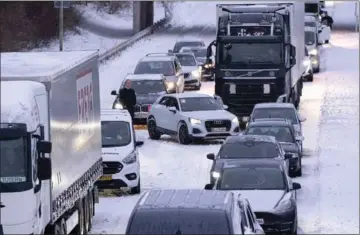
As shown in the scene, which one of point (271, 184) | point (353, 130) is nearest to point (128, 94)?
point (353, 130)

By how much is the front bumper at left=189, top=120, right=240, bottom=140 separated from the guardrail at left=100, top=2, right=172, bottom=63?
2906cm

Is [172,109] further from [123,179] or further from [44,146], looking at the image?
[44,146]

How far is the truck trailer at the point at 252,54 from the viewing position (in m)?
38.0

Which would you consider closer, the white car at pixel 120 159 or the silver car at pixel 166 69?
the white car at pixel 120 159

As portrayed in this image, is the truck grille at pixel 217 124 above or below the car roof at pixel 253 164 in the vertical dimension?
below

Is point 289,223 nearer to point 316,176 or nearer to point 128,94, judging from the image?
point 316,176

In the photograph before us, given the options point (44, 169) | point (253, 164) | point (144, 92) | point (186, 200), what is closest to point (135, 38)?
point (144, 92)

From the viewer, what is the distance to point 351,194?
2592 centimetres

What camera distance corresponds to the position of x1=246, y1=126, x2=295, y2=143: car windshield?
3045 cm

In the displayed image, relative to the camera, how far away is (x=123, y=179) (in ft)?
84.7

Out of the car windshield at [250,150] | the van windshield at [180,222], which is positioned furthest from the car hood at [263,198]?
the van windshield at [180,222]

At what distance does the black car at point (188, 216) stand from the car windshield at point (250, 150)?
11.2 meters

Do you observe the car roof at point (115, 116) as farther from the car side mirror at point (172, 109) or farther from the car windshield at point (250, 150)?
the car side mirror at point (172, 109)

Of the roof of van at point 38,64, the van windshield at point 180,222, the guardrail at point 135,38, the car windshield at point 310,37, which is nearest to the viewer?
the van windshield at point 180,222
